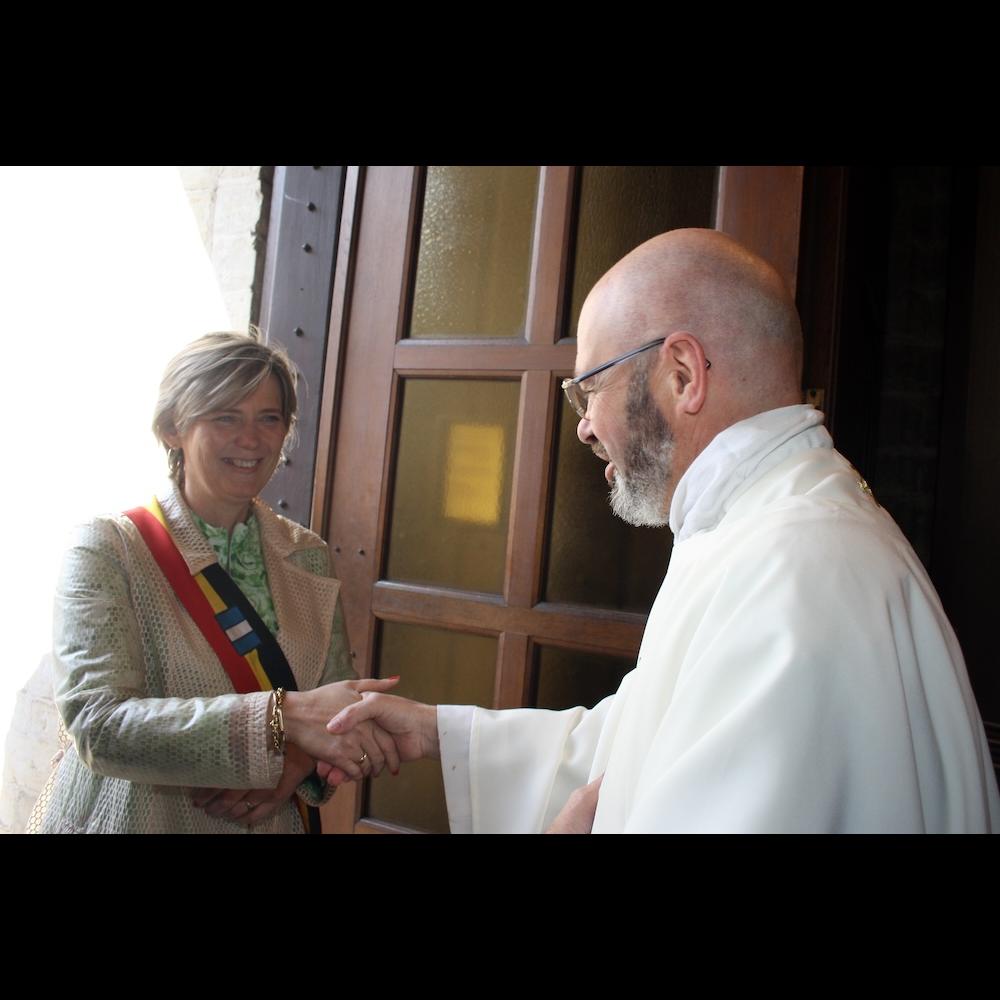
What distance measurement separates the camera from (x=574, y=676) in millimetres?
A: 2307

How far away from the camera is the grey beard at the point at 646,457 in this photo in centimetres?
144

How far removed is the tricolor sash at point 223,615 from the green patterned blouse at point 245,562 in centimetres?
5

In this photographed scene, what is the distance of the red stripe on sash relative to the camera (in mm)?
1874

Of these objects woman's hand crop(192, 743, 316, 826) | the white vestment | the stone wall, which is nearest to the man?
the white vestment

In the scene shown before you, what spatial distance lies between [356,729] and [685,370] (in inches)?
40.6

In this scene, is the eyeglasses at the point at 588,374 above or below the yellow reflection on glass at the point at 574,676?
above

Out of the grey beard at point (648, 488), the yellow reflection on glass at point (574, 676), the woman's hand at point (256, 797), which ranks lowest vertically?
the woman's hand at point (256, 797)

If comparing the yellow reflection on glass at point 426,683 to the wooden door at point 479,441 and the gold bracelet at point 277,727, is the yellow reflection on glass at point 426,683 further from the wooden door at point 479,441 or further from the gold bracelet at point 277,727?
the gold bracelet at point 277,727

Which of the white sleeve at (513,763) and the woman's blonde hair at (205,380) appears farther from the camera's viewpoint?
the woman's blonde hair at (205,380)

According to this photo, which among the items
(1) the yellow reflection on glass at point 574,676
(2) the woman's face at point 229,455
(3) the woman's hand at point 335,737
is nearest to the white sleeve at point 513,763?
(3) the woman's hand at point 335,737

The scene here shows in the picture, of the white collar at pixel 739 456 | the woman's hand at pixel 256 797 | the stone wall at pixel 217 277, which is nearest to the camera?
the white collar at pixel 739 456

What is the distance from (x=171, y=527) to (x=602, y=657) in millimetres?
1130

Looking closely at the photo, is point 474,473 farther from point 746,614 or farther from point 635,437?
point 746,614

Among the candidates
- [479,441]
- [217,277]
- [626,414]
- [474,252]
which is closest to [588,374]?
[626,414]
